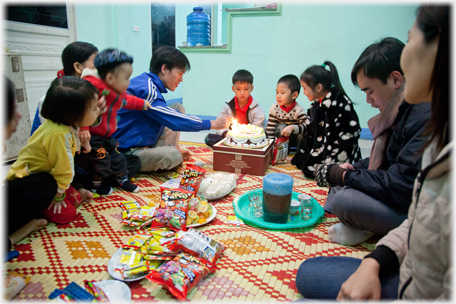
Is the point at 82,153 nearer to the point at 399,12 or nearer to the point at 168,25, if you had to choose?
the point at 399,12

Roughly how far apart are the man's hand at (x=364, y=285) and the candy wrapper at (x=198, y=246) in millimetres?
583

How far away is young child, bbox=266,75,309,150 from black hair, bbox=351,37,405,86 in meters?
1.39

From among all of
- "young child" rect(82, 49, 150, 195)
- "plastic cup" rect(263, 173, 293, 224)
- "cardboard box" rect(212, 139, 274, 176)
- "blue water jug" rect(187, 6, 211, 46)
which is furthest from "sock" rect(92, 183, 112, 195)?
"blue water jug" rect(187, 6, 211, 46)

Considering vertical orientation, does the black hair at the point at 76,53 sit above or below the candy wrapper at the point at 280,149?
above

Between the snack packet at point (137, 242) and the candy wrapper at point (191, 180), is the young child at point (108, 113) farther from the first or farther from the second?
the snack packet at point (137, 242)

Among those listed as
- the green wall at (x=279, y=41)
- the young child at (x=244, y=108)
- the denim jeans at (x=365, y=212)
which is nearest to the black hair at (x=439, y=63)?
the denim jeans at (x=365, y=212)

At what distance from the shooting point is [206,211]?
179 cm

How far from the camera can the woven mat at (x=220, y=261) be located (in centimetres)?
122

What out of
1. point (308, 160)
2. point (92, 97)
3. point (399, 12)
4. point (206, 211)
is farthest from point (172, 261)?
point (399, 12)

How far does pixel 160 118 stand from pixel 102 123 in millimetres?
459

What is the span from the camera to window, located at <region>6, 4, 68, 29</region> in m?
3.59

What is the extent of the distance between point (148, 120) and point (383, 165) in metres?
1.77

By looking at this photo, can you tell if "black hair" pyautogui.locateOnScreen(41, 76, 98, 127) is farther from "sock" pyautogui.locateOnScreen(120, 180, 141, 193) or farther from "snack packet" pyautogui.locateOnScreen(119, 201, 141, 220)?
"sock" pyautogui.locateOnScreen(120, 180, 141, 193)

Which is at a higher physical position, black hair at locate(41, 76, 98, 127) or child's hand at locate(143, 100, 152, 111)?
black hair at locate(41, 76, 98, 127)
